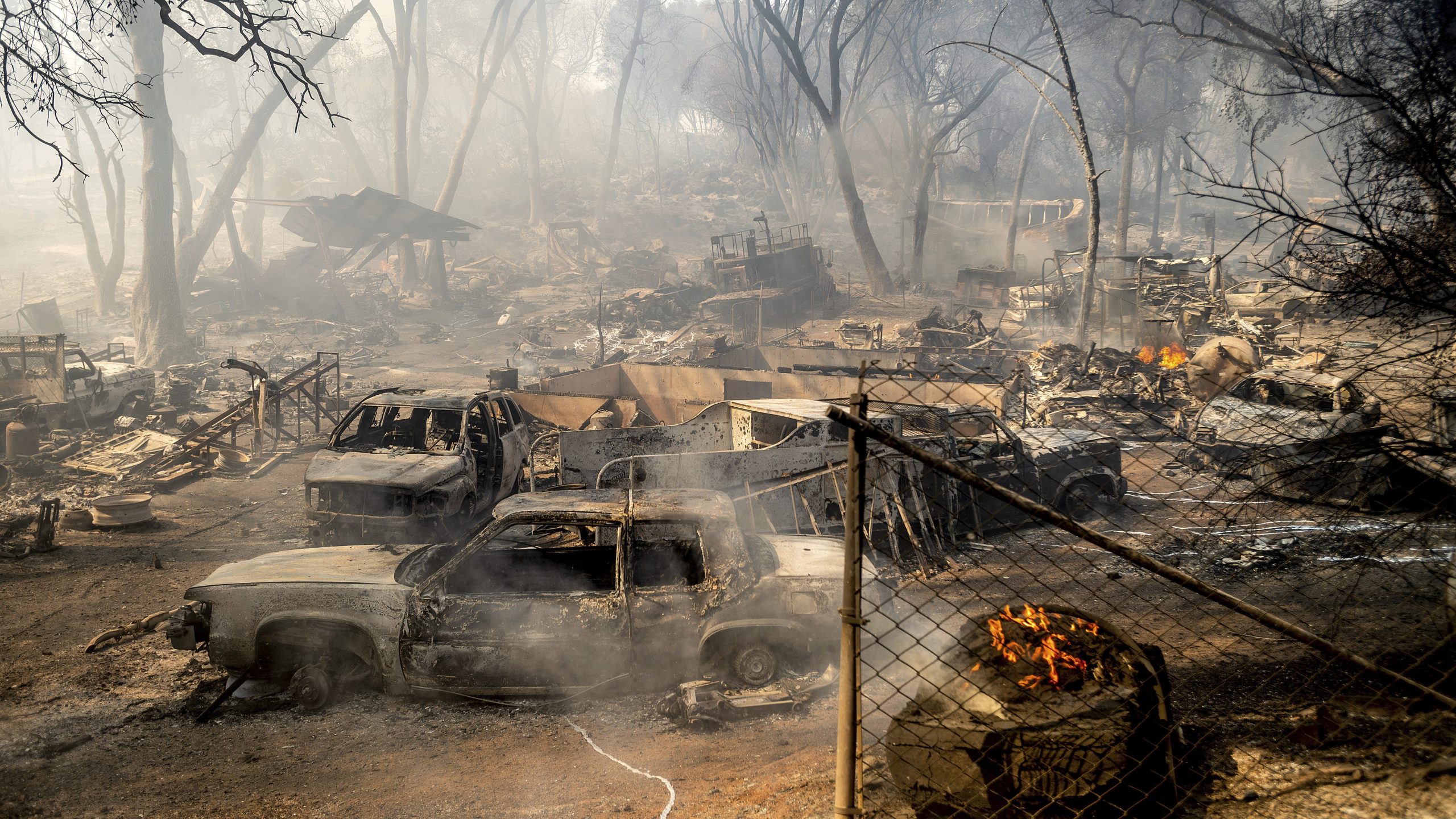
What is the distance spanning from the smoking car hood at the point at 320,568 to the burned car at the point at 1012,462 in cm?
491

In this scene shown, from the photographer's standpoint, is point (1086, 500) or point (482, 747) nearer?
point (482, 747)

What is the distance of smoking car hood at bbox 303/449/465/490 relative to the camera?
8.23 m

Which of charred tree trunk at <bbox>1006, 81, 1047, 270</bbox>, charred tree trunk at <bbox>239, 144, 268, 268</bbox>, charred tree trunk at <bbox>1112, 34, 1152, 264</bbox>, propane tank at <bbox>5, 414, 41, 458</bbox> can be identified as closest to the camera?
propane tank at <bbox>5, 414, 41, 458</bbox>

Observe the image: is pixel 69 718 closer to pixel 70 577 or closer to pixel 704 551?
pixel 70 577

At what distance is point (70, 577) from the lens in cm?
822

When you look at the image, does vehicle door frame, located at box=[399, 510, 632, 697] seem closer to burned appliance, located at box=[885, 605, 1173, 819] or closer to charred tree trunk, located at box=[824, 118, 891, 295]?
burned appliance, located at box=[885, 605, 1173, 819]

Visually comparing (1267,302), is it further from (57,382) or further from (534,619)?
(57,382)

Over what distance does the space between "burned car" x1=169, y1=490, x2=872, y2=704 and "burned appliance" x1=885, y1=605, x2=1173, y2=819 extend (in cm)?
178

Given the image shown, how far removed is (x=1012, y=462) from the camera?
9055 millimetres

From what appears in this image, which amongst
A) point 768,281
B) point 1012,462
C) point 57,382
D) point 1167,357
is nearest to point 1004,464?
point 1012,462

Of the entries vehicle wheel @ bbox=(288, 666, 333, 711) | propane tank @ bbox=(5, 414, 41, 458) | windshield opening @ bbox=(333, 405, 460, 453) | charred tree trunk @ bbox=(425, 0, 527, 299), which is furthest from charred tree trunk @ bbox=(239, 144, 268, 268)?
vehicle wheel @ bbox=(288, 666, 333, 711)

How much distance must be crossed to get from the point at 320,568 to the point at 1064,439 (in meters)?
7.95

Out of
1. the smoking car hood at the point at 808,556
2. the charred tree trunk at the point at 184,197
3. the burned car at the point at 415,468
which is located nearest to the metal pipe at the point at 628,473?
the burned car at the point at 415,468

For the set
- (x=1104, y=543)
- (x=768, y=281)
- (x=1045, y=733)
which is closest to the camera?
(x=1104, y=543)
